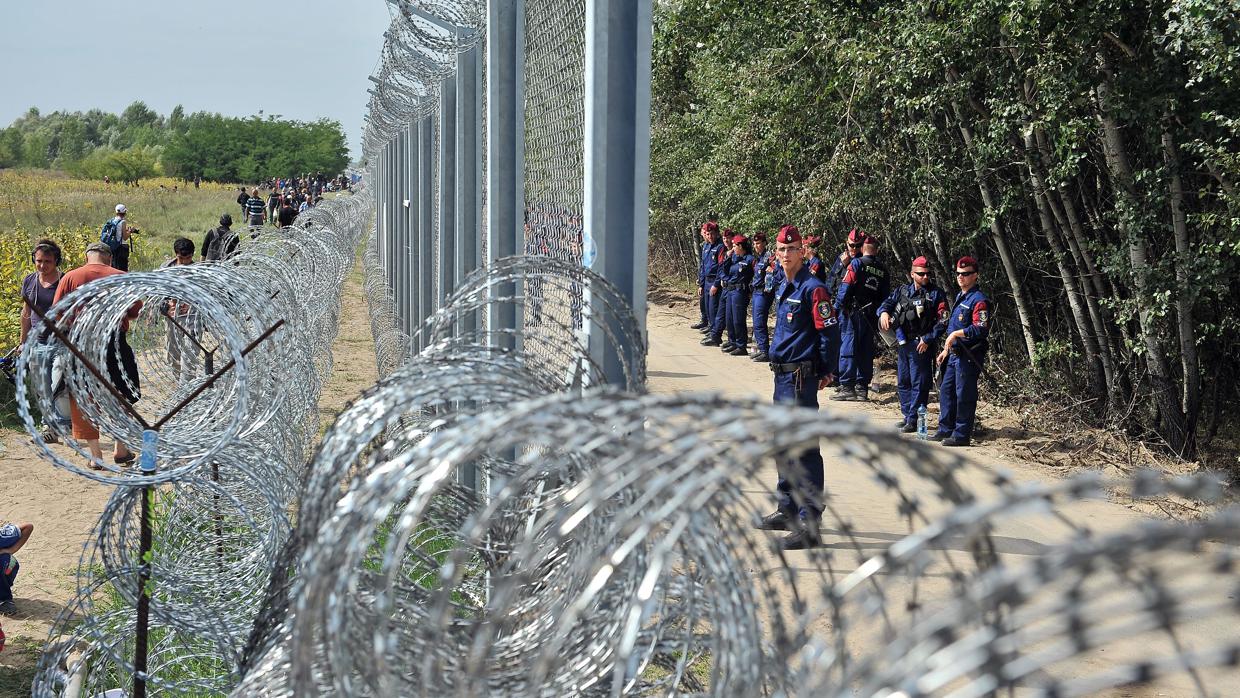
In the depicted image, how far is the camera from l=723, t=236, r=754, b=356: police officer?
17453 millimetres

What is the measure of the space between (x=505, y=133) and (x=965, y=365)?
22.1 ft

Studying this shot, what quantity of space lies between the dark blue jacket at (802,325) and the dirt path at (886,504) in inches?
36.2

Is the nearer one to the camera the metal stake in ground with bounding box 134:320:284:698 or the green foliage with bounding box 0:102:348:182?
the metal stake in ground with bounding box 134:320:284:698

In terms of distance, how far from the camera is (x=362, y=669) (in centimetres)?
205

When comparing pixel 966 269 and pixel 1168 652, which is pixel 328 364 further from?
pixel 1168 652

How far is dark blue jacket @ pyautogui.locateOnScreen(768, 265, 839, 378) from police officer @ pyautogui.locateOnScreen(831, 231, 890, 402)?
5597 mm

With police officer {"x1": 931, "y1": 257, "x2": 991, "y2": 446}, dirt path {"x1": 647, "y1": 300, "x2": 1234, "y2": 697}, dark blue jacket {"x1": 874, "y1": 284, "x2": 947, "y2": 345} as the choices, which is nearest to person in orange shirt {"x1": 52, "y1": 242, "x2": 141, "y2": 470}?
dirt path {"x1": 647, "y1": 300, "x2": 1234, "y2": 697}

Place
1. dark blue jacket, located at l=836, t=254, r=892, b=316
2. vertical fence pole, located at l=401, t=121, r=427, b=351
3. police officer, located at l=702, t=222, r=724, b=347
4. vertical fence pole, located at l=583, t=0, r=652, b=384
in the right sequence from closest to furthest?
vertical fence pole, located at l=583, t=0, r=652, b=384
vertical fence pole, located at l=401, t=121, r=427, b=351
dark blue jacket, located at l=836, t=254, r=892, b=316
police officer, located at l=702, t=222, r=724, b=347

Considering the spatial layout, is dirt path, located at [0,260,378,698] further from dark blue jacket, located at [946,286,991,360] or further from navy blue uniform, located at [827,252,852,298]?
navy blue uniform, located at [827,252,852,298]

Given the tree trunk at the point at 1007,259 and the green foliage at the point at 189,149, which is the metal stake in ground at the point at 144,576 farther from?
the green foliage at the point at 189,149

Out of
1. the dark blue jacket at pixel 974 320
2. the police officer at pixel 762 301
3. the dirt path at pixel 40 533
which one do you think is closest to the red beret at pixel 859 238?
the police officer at pixel 762 301

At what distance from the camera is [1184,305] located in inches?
363

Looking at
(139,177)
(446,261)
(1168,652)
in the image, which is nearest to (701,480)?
(1168,652)

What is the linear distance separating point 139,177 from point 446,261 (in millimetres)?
93096
